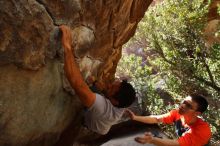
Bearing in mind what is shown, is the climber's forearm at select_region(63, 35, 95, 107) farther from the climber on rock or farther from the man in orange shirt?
the man in orange shirt

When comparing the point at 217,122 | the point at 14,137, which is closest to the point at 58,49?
the point at 14,137

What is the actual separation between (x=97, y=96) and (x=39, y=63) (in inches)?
36.7

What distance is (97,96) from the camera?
462cm

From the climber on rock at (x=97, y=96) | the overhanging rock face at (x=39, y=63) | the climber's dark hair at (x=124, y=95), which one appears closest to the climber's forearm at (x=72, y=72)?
the climber on rock at (x=97, y=96)

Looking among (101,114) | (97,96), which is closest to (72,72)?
(97,96)

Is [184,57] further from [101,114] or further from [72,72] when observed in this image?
A: [72,72]

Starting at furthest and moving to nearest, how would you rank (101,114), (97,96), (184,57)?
(184,57)
(101,114)
(97,96)

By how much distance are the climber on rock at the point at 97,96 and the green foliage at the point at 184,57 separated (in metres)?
6.90

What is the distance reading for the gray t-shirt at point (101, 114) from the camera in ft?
15.2

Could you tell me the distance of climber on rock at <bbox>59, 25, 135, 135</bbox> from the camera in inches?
167

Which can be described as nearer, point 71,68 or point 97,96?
point 71,68

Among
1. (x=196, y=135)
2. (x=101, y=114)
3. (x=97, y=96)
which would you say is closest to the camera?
(x=97, y=96)

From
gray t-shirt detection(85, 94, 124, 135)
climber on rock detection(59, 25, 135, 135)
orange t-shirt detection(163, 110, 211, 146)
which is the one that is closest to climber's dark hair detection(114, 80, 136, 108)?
climber on rock detection(59, 25, 135, 135)

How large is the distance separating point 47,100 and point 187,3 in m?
9.48
